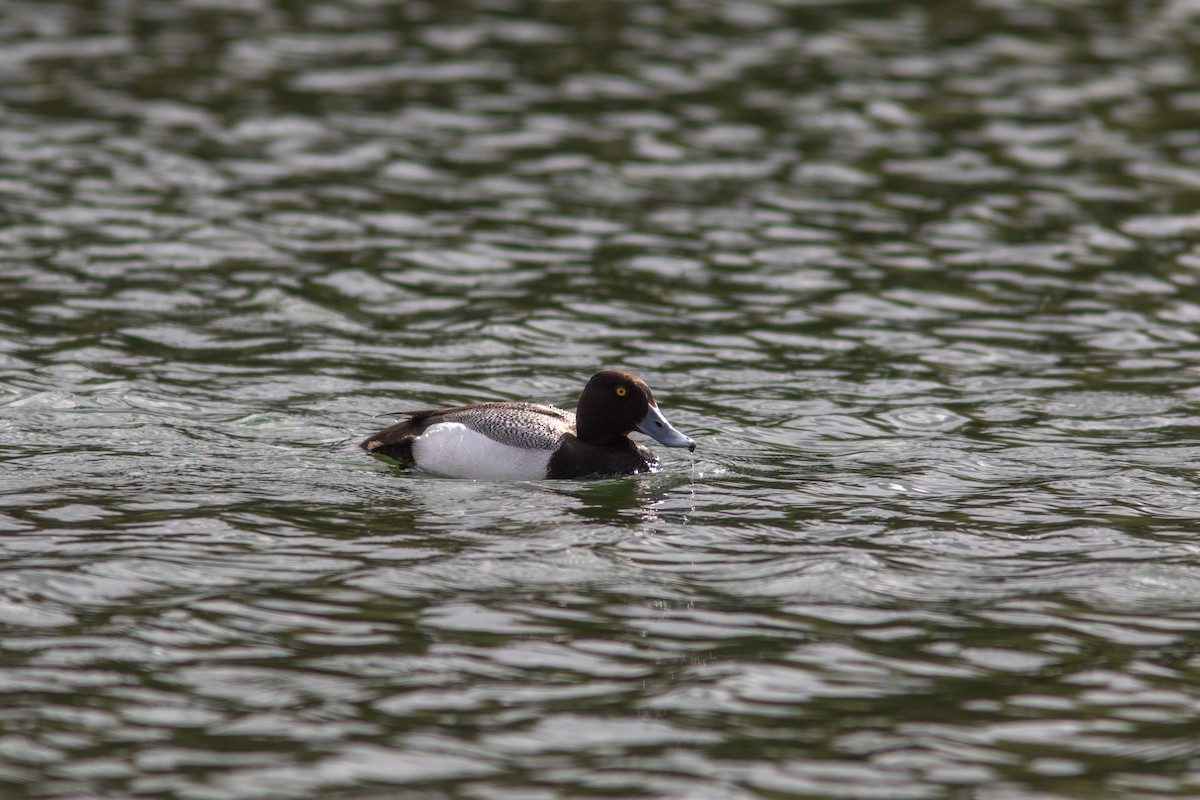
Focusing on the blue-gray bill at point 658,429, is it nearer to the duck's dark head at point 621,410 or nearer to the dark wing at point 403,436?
the duck's dark head at point 621,410

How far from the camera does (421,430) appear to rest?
38.7 ft

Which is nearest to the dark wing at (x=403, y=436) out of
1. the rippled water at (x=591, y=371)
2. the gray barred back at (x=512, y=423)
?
the gray barred back at (x=512, y=423)

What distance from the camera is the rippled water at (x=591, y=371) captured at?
773cm

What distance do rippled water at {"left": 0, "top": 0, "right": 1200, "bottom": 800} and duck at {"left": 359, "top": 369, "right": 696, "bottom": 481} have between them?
23cm

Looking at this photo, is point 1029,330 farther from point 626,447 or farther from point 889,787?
point 889,787

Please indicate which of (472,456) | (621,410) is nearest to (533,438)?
(472,456)

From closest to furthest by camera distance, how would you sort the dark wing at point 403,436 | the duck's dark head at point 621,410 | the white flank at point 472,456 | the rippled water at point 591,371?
the rippled water at point 591,371 → the white flank at point 472,456 → the dark wing at point 403,436 → the duck's dark head at point 621,410

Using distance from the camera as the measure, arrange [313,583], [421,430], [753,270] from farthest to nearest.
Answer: [753,270] → [421,430] → [313,583]

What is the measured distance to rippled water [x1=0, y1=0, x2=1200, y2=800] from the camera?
304 inches

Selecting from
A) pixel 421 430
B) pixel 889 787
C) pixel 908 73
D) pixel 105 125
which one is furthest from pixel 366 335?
pixel 908 73

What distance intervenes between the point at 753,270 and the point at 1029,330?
304 centimetres

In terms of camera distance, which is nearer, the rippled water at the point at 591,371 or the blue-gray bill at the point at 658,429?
the rippled water at the point at 591,371

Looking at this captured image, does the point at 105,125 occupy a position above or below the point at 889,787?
above

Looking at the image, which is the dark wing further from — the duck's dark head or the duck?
the duck's dark head
